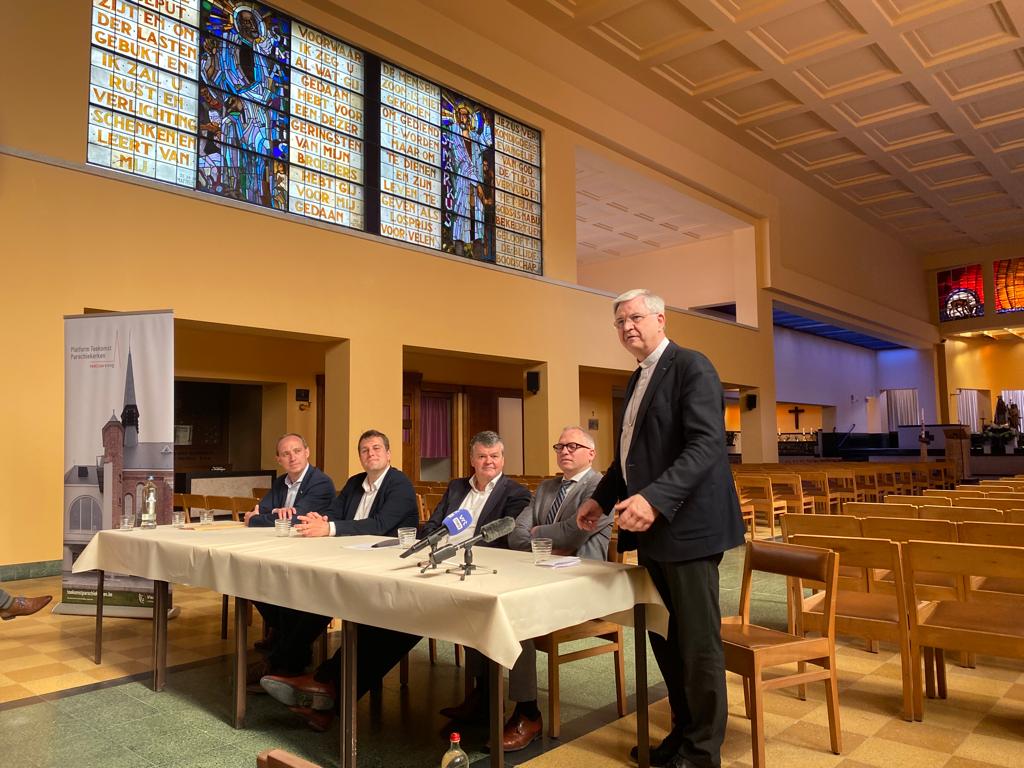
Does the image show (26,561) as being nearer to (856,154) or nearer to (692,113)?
(692,113)

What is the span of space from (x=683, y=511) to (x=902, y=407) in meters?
24.9

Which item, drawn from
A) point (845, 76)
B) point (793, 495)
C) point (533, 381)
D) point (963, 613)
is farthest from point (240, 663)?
point (845, 76)

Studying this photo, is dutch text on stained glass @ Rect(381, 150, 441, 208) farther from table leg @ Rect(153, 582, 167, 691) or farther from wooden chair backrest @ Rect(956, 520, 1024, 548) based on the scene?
wooden chair backrest @ Rect(956, 520, 1024, 548)

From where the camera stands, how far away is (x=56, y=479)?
21.7 ft

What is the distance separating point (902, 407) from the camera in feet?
80.2

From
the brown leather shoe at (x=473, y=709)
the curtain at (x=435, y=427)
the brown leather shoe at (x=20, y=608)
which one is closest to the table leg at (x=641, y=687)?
the brown leather shoe at (x=473, y=709)

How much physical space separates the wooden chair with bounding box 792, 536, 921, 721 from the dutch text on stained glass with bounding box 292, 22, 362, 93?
300 inches

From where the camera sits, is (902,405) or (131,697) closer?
(131,697)

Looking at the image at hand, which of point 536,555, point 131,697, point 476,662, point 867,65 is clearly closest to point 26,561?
point 131,697

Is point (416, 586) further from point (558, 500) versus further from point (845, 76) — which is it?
point (845, 76)

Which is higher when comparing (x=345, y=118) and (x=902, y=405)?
(x=345, y=118)

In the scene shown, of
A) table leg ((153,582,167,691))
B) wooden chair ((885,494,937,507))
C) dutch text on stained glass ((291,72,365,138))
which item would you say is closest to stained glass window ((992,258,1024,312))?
wooden chair ((885,494,937,507))

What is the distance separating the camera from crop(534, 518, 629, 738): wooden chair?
3.07 meters

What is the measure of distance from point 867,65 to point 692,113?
2.93 meters
